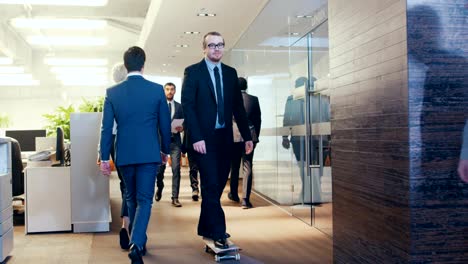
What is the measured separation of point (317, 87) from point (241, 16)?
389 cm

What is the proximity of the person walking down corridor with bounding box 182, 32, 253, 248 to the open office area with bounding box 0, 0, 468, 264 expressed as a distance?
0.4 inches

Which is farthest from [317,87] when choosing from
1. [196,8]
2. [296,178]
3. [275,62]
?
[196,8]

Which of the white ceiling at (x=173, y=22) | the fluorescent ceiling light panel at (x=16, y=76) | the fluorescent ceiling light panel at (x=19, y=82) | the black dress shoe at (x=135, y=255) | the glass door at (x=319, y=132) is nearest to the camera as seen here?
the black dress shoe at (x=135, y=255)

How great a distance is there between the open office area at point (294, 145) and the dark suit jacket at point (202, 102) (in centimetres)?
1

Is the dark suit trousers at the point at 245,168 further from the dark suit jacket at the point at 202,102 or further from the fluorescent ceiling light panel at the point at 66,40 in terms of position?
the fluorescent ceiling light panel at the point at 66,40

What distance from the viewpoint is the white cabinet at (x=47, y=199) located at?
210 inches

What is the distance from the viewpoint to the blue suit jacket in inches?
146

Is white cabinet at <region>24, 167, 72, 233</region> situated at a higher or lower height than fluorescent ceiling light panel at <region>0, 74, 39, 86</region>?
lower

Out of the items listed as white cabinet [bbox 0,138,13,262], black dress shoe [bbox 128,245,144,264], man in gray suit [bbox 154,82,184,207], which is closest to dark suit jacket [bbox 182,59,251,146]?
black dress shoe [bbox 128,245,144,264]

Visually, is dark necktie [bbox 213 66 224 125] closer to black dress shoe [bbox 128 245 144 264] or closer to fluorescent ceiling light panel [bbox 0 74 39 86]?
black dress shoe [bbox 128 245 144 264]

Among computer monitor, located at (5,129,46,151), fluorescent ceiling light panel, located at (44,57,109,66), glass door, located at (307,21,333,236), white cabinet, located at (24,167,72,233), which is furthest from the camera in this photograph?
fluorescent ceiling light panel, located at (44,57,109,66)

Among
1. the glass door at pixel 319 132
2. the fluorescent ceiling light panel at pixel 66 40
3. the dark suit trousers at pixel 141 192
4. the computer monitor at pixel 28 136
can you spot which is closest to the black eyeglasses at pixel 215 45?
the dark suit trousers at pixel 141 192

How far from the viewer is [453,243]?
2.40 meters

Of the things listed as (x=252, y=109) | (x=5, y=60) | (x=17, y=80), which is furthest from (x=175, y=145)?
(x=17, y=80)
